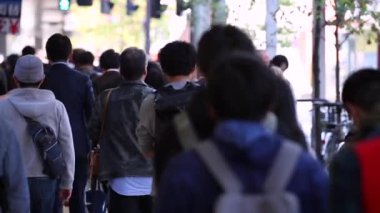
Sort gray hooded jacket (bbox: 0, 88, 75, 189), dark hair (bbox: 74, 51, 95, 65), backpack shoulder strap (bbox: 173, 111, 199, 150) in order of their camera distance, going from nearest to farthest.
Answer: backpack shoulder strap (bbox: 173, 111, 199, 150) → gray hooded jacket (bbox: 0, 88, 75, 189) → dark hair (bbox: 74, 51, 95, 65)

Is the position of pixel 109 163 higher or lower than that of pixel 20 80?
lower

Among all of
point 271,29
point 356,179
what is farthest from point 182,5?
point 356,179

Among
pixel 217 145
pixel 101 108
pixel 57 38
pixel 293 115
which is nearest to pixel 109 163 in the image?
pixel 101 108

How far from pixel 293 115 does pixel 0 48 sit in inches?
1552

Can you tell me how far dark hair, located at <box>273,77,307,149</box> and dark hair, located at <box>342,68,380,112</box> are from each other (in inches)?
10.3

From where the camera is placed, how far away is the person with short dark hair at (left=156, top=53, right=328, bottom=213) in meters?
4.42

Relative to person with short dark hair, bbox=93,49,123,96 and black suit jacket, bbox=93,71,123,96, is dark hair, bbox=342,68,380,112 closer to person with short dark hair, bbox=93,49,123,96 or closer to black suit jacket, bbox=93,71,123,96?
person with short dark hair, bbox=93,49,123,96

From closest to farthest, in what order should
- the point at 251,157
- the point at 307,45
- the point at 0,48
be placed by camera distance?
the point at 251,157 → the point at 307,45 → the point at 0,48

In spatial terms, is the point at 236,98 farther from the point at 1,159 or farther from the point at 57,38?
the point at 57,38

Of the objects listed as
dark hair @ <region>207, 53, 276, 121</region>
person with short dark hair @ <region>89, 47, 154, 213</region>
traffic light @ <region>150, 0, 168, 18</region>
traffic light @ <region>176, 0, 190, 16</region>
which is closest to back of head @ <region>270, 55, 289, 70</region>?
traffic light @ <region>176, 0, 190, 16</region>

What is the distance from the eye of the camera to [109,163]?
10156mm

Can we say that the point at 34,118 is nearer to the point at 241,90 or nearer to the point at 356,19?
the point at 241,90

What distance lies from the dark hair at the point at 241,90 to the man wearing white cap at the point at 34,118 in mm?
5220

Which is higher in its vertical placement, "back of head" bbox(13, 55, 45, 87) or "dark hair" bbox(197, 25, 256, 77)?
"dark hair" bbox(197, 25, 256, 77)
